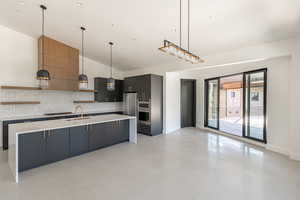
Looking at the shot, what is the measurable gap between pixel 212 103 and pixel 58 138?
5532 millimetres

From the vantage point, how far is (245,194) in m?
2.15

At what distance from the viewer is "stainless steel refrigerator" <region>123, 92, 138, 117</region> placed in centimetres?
582

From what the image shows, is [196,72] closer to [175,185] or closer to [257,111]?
[257,111]

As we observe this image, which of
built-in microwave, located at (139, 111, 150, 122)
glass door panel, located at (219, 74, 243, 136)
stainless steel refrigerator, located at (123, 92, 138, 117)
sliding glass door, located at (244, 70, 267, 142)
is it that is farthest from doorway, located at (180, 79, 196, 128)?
sliding glass door, located at (244, 70, 267, 142)

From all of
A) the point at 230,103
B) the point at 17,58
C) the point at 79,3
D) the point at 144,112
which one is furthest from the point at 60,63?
the point at 230,103

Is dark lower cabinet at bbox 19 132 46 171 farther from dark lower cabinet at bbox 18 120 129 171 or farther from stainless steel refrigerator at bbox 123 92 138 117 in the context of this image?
stainless steel refrigerator at bbox 123 92 138 117

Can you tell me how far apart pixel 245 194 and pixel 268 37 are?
311 cm

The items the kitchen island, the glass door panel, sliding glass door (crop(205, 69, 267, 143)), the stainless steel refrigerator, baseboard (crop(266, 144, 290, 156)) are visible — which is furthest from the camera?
the stainless steel refrigerator

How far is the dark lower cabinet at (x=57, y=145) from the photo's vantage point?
9.93 feet

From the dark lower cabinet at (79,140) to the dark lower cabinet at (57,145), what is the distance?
108mm

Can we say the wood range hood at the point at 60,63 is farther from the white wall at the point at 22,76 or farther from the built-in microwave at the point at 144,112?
the built-in microwave at the point at 144,112

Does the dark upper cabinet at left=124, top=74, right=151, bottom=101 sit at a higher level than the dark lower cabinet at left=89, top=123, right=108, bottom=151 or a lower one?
higher

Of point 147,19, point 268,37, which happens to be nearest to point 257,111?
point 268,37

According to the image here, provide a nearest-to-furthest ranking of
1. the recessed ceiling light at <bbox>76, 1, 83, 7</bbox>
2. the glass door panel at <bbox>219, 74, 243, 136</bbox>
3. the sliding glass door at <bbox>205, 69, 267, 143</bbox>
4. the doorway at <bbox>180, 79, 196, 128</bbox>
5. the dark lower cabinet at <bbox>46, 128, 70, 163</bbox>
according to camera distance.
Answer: the recessed ceiling light at <bbox>76, 1, 83, 7</bbox>
the dark lower cabinet at <bbox>46, 128, 70, 163</bbox>
the sliding glass door at <bbox>205, 69, 267, 143</bbox>
the glass door panel at <bbox>219, 74, 243, 136</bbox>
the doorway at <bbox>180, 79, 196, 128</bbox>
